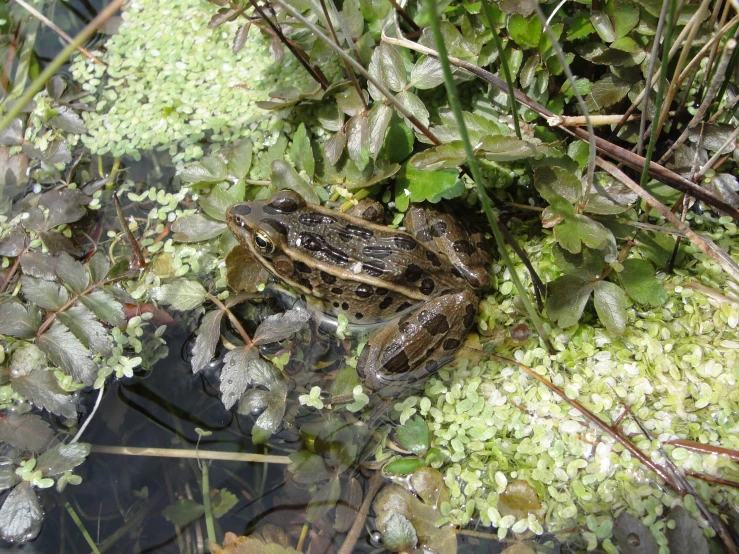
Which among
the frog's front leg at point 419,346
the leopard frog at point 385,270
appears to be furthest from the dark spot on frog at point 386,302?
the frog's front leg at point 419,346

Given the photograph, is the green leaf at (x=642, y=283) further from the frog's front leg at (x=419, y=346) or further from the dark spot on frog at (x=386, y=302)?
the dark spot on frog at (x=386, y=302)

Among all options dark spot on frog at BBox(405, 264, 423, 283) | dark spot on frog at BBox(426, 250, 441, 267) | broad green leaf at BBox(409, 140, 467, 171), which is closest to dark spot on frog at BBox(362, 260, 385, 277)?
dark spot on frog at BBox(405, 264, 423, 283)

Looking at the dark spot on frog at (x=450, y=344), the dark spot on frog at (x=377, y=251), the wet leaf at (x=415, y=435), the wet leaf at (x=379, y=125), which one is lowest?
the wet leaf at (x=415, y=435)

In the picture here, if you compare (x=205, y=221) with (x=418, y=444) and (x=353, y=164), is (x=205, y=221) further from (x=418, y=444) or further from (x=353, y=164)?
(x=418, y=444)

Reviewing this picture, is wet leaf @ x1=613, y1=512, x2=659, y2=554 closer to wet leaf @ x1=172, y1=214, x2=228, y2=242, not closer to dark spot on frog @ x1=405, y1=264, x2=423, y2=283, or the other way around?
dark spot on frog @ x1=405, y1=264, x2=423, y2=283

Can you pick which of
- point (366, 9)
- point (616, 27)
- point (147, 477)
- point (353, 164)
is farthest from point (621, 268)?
point (147, 477)

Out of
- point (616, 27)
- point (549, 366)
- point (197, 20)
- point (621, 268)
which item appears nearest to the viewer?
point (621, 268)

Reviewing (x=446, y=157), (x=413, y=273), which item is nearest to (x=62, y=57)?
(x=446, y=157)

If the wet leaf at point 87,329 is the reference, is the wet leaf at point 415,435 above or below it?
below
